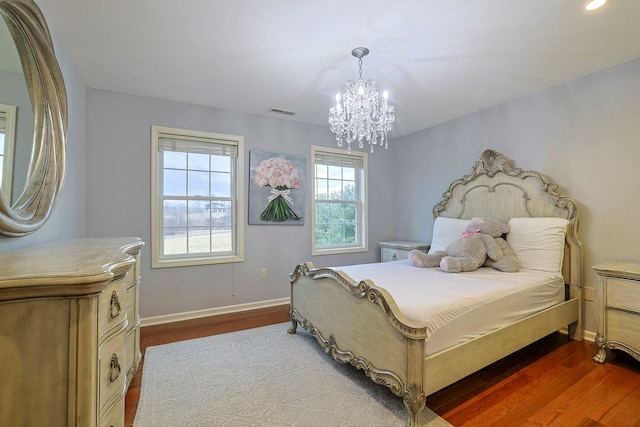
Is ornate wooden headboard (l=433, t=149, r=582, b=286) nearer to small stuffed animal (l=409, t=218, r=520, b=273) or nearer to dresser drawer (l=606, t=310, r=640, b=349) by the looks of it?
small stuffed animal (l=409, t=218, r=520, b=273)

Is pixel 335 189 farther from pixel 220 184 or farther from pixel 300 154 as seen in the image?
pixel 220 184

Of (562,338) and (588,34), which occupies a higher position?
(588,34)

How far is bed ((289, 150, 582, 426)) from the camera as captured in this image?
1.60 meters

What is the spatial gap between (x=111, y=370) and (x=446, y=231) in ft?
10.6

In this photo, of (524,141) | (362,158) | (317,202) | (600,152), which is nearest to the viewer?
(600,152)

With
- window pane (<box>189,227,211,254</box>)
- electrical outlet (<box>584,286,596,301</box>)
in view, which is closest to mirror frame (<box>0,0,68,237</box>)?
window pane (<box>189,227,211,254</box>)

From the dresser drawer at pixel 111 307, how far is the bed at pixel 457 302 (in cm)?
125

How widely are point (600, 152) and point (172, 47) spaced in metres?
3.60

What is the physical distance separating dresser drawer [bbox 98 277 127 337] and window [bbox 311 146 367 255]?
2.87 meters

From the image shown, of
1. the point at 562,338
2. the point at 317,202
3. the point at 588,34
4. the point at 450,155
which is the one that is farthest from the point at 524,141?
the point at 317,202

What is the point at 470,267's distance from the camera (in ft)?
8.64

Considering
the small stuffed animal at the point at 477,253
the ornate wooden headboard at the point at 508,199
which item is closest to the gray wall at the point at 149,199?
the small stuffed animal at the point at 477,253

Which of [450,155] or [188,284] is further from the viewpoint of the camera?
[450,155]

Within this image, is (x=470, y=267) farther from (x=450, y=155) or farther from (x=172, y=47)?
(x=172, y=47)
